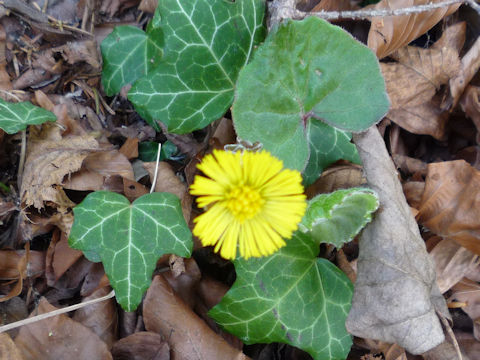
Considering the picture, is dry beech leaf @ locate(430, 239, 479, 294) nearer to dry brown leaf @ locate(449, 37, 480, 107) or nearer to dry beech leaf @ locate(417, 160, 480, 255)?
dry beech leaf @ locate(417, 160, 480, 255)

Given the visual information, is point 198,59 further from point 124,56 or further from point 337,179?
point 337,179

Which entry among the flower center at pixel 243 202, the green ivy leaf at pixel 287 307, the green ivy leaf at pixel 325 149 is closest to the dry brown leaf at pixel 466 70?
the green ivy leaf at pixel 325 149

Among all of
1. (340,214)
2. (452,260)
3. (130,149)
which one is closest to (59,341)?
(130,149)

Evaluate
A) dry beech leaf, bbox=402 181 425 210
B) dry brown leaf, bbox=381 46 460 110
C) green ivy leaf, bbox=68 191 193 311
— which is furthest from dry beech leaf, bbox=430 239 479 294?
green ivy leaf, bbox=68 191 193 311

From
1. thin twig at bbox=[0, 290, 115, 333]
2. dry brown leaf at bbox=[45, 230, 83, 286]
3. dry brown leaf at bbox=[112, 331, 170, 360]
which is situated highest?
dry brown leaf at bbox=[45, 230, 83, 286]

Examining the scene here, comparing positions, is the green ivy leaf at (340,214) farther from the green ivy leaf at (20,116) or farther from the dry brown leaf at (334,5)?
the green ivy leaf at (20,116)

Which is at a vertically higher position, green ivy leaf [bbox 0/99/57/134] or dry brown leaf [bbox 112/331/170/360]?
Result: green ivy leaf [bbox 0/99/57/134]

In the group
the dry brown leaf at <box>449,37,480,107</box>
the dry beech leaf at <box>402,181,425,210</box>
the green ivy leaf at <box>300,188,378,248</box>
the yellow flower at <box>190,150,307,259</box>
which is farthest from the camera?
the dry brown leaf at <box>449,37,480,107</box>
